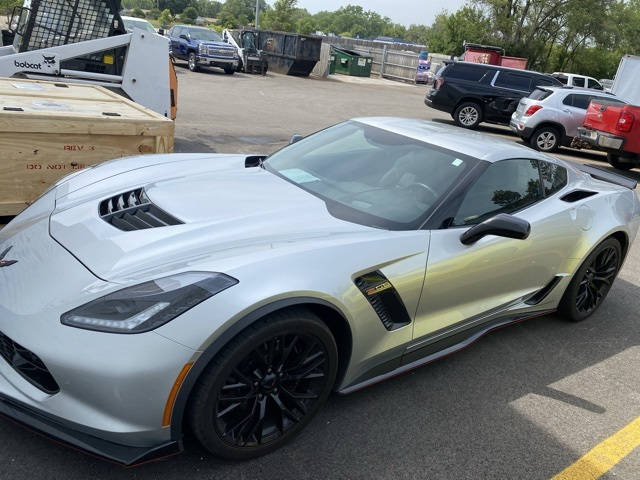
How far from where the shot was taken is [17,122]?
13.9ft

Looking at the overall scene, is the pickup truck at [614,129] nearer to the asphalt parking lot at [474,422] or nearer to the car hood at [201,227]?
the asphalt parking lot at [474,422]

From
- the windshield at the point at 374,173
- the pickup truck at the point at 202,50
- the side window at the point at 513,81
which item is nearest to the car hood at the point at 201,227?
the windshield at the point at 374,173

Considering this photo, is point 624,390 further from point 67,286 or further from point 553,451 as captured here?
point 67,286

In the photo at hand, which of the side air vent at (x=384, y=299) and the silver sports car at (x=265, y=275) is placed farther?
the side air vent at (x=384, y=299)

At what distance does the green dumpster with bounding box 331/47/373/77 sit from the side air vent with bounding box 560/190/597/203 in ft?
88.5

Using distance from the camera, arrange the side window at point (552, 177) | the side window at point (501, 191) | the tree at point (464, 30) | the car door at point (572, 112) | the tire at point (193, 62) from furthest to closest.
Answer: the tree at point (464, 30) → the tire at point (193, 62) → the car door at point (572, 112) → the side window at point (552, 177) → the side window at point (501, 191)

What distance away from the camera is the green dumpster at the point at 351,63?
2988 centimetres

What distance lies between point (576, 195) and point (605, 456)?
6.22ft

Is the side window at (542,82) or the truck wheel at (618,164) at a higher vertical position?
the side window at (542,82)

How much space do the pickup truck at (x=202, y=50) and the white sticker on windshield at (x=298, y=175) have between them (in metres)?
19.0

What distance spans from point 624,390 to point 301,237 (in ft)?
7.71

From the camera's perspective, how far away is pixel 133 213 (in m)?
2.90

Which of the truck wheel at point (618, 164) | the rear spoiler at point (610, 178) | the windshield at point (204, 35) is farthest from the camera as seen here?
the windshield at point (204, 35)

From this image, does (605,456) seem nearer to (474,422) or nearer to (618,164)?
(474,422)
